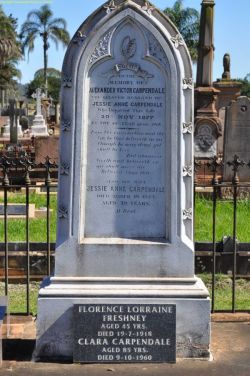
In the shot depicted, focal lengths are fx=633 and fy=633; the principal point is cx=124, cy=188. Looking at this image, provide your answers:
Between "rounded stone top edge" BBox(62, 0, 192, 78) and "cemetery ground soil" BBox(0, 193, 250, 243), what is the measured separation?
216 inches

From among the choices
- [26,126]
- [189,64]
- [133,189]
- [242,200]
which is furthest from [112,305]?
[26,126]

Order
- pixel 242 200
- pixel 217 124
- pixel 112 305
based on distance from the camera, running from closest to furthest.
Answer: pixel 112 305, pixel 242 200, pixel 217 124

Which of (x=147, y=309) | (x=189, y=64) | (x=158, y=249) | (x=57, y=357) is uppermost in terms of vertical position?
(x=189, y=64)

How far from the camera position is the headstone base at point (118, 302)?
4492mm

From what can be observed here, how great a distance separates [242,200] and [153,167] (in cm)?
1075

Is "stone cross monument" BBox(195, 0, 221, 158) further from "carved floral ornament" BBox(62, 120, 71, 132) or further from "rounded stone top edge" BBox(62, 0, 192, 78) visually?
"carved floral ornament" BBox(62, 120, 71, 132)

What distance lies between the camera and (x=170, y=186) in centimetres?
455

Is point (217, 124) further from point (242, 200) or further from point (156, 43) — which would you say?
point (156, 43)

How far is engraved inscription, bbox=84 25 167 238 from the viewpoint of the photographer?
457cm

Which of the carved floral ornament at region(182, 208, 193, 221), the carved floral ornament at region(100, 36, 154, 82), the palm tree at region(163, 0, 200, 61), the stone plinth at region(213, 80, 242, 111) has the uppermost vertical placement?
the palm tree at region(163, 0, 200, 61)

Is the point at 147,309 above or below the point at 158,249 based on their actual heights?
below

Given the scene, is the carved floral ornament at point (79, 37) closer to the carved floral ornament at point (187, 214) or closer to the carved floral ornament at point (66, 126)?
the carved floral ornament at point (66, 126)

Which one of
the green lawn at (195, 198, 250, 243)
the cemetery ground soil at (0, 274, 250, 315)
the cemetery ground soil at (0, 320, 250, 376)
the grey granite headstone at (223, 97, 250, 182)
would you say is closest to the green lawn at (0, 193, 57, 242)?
the cemetery ground soil at (0, 274, 250, 315)

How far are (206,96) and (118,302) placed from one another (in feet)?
53.2
